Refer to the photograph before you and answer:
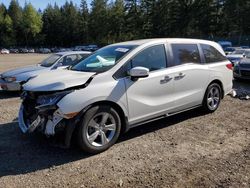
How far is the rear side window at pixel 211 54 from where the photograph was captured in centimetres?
730

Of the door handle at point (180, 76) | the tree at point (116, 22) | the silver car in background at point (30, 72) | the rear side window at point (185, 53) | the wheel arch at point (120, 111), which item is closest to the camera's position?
the wheel arch at point (120, 111)

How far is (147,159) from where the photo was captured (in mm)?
4980

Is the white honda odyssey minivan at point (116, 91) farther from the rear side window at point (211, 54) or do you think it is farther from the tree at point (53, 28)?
the tree at point (53, 28)

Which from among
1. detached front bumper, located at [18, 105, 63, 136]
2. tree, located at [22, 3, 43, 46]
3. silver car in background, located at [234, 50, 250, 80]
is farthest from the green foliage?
detached front bumper, located at [18, 105, 63, 136]

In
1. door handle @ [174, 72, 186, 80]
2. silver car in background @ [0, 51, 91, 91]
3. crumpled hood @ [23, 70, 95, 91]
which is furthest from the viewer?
silver car in background @ [0, 51, 91, 91]

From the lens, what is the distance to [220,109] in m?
7.95

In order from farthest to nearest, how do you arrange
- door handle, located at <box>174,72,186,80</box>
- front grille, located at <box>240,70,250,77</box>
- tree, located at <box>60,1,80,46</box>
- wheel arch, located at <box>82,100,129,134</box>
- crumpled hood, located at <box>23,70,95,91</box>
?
tree, located at <box>60,1,80,46</box> → front grille, located at <box>240,70,250,77</box> → door handle, located at <box>174,72,186,80</box> → wheel arch, located at <box>82,100,129,134</box> → crumpled hood, located at <box>23,70,95,91</box>

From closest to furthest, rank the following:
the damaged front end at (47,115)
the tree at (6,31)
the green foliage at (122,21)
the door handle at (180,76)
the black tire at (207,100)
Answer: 1. the damaged front end at (47,115)
2. the door handle at (180,76)
3. the black tire at (207,100)
4. the green foliage at (122,21)
5. the tree at (6,31)

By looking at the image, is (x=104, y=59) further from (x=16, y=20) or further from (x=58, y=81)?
(x=16, y=20)

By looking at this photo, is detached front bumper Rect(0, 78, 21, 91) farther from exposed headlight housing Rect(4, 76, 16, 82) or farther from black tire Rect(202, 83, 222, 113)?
black tire Rect(202, 83, 222, 113)

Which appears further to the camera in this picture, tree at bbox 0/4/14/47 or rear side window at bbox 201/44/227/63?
tree at bbox 0/4/14/47

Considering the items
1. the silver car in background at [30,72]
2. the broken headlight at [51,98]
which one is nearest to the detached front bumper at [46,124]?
the broken headlight at [51,98]

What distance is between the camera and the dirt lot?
14.2ft

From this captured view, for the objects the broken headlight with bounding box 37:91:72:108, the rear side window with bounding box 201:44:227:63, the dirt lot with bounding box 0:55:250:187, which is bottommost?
the dirt lot with bounding box 0:55:250:187
